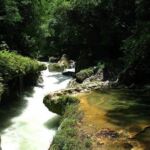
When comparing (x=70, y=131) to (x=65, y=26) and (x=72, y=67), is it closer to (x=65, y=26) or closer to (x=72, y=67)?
(x=65, y=26)

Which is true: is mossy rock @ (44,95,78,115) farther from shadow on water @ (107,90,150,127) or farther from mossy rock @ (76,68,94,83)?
mossy rock @ (76,68,94,83)

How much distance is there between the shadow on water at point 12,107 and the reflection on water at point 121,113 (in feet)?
13.4

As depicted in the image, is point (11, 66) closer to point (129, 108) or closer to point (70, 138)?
point (129, 108)

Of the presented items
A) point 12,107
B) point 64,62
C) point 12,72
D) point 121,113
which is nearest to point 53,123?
point 12,72

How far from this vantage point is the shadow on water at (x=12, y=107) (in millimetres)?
16188

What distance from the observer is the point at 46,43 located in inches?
1604

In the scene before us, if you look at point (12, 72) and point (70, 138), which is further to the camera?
point (12, 72)

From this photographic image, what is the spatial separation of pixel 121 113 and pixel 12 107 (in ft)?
27.9

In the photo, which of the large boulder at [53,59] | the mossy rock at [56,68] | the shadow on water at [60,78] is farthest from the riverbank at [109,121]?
the large boulder at [53,59]

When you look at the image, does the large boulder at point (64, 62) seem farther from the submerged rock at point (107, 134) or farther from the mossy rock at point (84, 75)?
the submerged rock at point (107, 134)

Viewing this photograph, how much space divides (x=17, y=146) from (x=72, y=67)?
2030cm

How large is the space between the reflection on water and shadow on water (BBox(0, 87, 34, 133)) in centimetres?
408

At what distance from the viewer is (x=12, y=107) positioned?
18.8 meters

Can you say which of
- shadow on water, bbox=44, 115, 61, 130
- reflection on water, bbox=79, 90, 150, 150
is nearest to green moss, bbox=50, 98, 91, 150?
reflection on water, bbox=79, 90, 150, 150
